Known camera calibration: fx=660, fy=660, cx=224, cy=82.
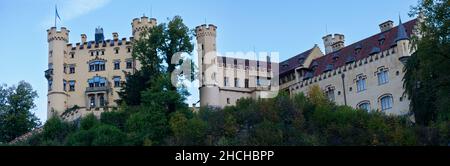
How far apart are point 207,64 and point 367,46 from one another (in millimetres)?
15143

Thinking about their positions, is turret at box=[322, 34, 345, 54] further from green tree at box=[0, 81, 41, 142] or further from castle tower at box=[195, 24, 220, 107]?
green tree at box=[0, 81, 41, 142]

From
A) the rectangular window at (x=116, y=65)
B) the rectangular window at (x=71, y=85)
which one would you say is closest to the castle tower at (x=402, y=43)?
the rectangular window at (x=116, y=65)

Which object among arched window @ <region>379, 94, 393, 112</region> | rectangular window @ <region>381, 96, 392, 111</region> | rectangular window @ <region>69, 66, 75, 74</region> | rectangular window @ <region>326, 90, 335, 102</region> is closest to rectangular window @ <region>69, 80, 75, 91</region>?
rectangular window @ <region>69, 66, 75, 74</region>

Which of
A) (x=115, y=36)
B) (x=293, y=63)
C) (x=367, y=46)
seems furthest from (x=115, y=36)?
(x=367, y=46)

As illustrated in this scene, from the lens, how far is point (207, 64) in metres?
62.7

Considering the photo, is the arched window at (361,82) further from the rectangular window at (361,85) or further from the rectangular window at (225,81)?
the rectangular window at (225,81)

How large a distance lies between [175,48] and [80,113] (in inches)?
447

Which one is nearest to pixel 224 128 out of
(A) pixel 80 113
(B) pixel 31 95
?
(A) pixel 80 113

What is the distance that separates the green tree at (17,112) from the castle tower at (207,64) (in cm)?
1704

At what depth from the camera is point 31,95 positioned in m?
65.8

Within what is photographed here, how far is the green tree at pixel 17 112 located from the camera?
205 feet

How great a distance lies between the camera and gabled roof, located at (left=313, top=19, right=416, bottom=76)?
5302 cm
